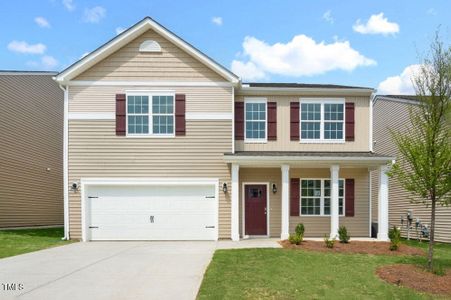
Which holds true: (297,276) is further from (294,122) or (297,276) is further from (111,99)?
(111,99)

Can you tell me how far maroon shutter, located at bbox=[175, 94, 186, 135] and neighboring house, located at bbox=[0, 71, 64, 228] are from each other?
358 inches

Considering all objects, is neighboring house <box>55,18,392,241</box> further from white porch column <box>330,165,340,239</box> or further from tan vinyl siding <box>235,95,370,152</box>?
tan vinyl siding <box>235,95,370,152</box>

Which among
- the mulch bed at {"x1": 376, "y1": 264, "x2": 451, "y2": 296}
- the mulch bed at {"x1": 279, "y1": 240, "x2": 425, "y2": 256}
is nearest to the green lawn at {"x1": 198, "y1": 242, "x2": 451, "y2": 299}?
the mulch bed at {"x1": 376, "y1": 264, "x2": 451, "y2": 296}

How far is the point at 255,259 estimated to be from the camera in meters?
10.7

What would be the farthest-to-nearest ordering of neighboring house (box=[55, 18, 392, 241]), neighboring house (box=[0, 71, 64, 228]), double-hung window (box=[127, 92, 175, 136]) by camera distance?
neighboring house (box=[0, 71, 64, 228]), double-hung window (box=[127, 92, 175, 136]), neighboring house (box=[55, 18, 392, 241])

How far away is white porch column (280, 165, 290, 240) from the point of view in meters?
15.0

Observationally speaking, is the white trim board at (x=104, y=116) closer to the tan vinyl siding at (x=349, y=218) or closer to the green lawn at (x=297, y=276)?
the tan vinyl siding at (x=349, y=218)

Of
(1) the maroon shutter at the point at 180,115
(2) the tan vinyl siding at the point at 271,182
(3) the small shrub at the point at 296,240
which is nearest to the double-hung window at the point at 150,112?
(1) the maroon shutter at the point at 180,115

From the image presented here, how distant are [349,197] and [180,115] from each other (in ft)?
23.6

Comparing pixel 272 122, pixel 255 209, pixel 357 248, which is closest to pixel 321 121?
pixel 272 122

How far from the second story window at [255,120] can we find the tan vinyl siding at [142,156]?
1272 mm

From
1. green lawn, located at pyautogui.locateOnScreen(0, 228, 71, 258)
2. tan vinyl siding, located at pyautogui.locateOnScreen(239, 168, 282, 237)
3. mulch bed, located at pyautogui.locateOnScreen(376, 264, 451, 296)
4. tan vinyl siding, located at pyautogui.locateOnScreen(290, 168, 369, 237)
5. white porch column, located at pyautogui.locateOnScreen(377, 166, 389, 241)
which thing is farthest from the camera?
tan vinyl siding, located at pyautogui.locateOnScreen(290, 168, 369, 237)

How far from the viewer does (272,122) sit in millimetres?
16453

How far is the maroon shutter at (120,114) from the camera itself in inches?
614
